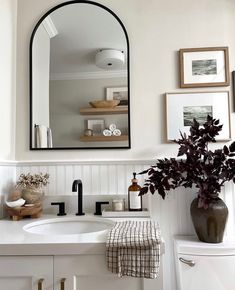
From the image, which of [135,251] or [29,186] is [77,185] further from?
[135,251]

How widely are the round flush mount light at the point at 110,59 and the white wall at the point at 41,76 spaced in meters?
0.37

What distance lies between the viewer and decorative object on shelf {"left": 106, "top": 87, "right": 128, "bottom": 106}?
1728 mm

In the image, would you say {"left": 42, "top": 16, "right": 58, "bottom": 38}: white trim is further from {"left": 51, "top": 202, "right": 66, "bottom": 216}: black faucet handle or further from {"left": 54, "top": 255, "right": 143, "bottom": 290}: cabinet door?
{"left": 54, "top": 255, "right": 143, "bottom": 290}: cabinet door

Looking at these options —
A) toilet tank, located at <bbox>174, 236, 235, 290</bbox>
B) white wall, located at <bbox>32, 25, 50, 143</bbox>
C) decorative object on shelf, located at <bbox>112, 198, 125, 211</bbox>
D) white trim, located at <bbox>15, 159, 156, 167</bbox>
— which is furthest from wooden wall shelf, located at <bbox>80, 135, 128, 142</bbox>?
toilet tank, located at <bbox>174, 236, 235, 290</bbox>

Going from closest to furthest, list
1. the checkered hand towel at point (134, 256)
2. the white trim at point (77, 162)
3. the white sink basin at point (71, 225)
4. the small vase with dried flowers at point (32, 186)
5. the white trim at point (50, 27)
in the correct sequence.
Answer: the checkered hand towel at point (134, 256) < the white sink basin at point (71, 225) < the small vase with dried flowers at point (32, 186) < the white trim at point (77, 162) < the white trim at point (50, 27)

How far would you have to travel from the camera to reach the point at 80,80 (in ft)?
5.74

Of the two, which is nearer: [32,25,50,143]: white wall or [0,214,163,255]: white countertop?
[0,214,163,255]: white countertop

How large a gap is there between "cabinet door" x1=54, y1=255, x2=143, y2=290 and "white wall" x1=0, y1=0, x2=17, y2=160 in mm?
847

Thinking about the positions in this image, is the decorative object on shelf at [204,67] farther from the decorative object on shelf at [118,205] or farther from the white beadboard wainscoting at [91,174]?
the decorative object on shelf at [118,205]

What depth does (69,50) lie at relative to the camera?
5.82 ft

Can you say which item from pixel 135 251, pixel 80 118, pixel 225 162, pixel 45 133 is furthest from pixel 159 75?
pixel 135 251

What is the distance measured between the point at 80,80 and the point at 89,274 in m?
1.21

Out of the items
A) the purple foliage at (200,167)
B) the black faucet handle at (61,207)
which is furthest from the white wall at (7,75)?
the purple foliage at (200,167)

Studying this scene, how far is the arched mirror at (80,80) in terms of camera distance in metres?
1.72
